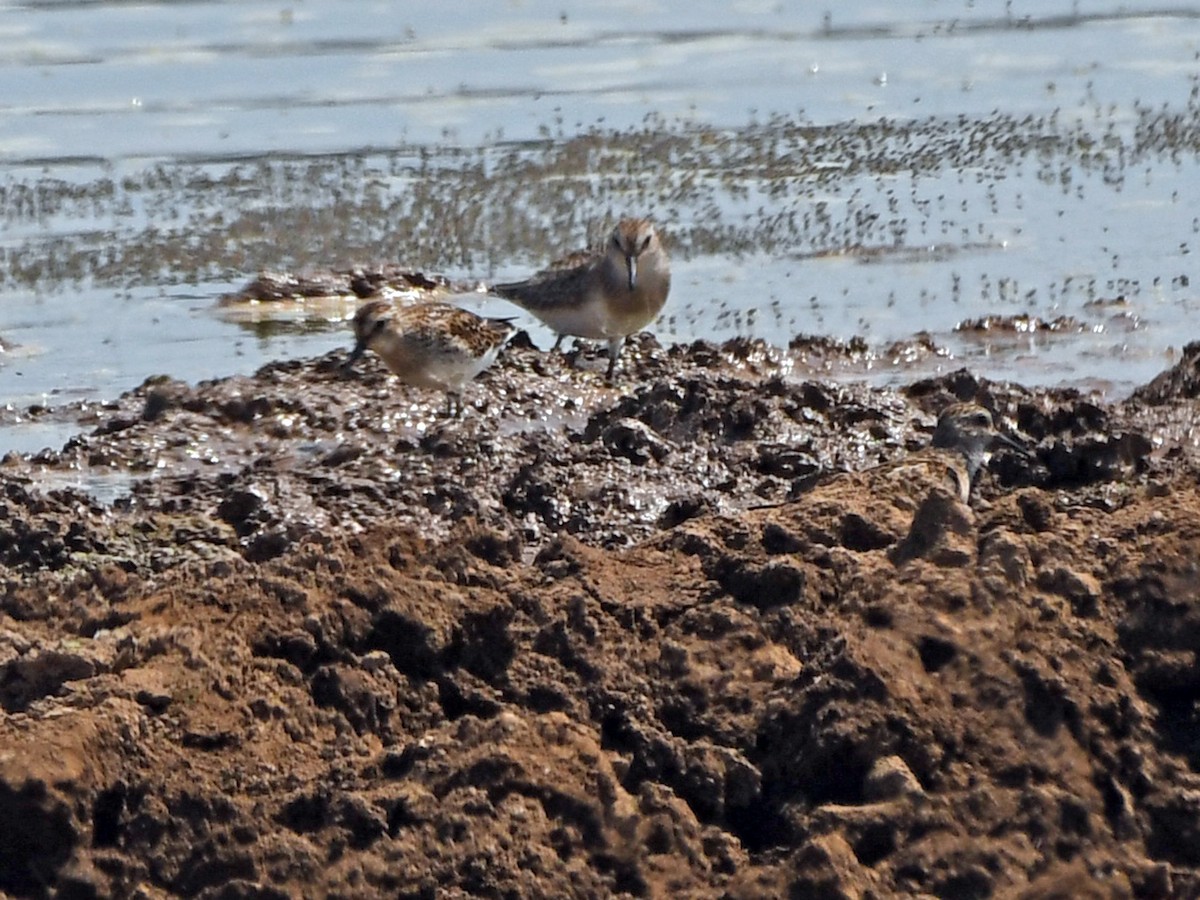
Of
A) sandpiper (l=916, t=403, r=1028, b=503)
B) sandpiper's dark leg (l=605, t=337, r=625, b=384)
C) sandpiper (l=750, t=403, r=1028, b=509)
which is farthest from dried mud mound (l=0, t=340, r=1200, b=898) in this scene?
sandpiper's dark leg (l=605, t=337, r=625, b=384)

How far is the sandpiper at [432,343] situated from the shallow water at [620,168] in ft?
5.67

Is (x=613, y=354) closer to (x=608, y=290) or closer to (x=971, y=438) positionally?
(x=608, y=290)

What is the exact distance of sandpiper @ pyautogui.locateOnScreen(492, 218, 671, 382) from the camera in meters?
12.2

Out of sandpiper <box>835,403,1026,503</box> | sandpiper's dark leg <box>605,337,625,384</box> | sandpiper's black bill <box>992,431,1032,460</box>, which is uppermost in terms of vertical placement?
sandpiper <box>835,403,1026,503</box>

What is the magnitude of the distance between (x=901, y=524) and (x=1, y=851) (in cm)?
288

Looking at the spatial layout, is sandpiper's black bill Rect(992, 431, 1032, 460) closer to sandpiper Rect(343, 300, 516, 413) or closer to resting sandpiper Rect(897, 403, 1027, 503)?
resting sandpiper Rect(897, 403, 1027, 503)

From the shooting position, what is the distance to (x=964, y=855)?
516 cm

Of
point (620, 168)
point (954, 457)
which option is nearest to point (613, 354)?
point (954, 457)

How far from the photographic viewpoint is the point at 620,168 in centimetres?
1755

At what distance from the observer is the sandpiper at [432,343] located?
35.6ft

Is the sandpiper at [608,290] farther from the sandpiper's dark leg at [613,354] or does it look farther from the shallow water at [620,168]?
the shallow water at [620,168]

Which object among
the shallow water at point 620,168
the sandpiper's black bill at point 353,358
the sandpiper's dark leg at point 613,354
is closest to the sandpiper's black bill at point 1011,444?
the shallow water at point 620,168

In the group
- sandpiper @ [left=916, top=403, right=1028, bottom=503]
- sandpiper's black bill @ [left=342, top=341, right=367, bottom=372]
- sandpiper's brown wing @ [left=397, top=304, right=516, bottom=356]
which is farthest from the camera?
sandpiper's black bill @ [left=342, top=341, right=367, bottom=372]

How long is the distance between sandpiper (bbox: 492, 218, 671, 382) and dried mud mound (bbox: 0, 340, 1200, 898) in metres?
5.21
